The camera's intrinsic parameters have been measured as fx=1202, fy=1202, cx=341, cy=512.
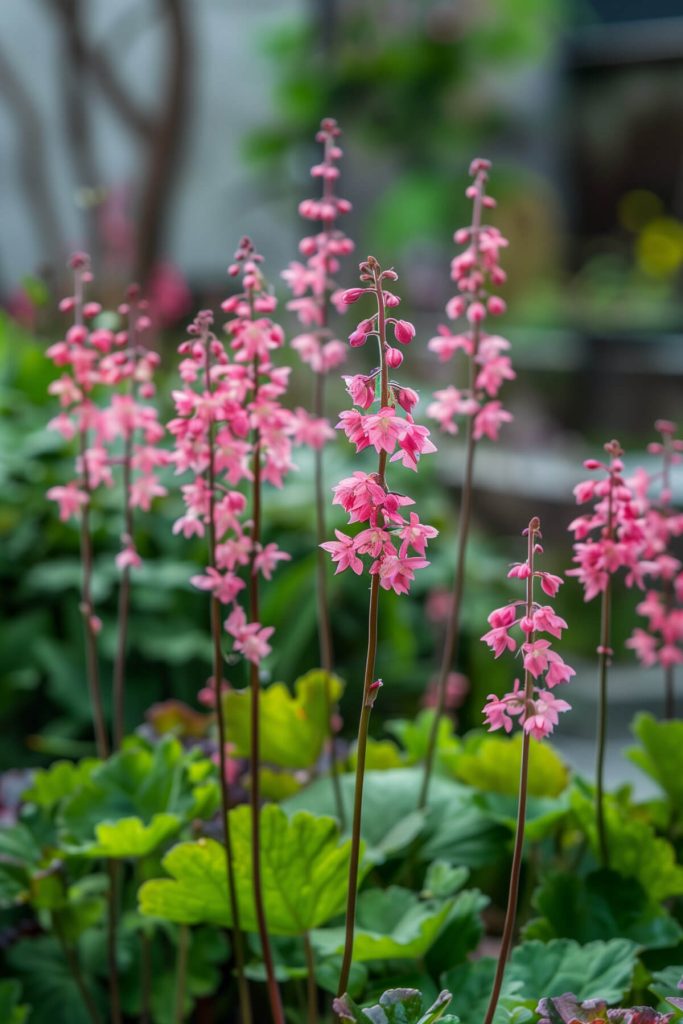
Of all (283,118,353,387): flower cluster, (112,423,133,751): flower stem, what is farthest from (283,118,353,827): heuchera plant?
(112,423,133,751): flower stem

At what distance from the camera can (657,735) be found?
0.77m

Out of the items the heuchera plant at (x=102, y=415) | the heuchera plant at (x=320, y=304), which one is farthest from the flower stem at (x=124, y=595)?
the heuchera plant at (x=320, y=304)

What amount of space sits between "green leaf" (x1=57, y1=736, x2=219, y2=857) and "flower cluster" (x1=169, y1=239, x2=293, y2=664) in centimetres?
17

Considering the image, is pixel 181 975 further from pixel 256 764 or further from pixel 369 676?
pixel 369 676

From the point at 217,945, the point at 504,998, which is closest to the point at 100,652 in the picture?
the point at 217,945

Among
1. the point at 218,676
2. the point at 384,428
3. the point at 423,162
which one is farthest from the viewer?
the point at 423,162

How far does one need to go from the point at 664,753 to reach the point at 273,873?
11.4 inches

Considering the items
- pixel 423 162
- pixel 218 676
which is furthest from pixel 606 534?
pixel 423 162

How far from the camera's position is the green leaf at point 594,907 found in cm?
68

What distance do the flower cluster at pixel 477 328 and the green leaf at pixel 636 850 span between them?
0.24m

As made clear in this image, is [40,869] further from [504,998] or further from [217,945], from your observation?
[504,998]

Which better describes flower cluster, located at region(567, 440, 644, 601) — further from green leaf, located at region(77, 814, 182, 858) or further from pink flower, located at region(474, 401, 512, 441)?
green leaf, located at region(77, 814, 182, 858)

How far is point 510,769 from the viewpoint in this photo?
78cm

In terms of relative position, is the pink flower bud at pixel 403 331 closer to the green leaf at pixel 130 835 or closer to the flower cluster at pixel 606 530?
the flower cluster at pixel 606 530
